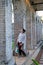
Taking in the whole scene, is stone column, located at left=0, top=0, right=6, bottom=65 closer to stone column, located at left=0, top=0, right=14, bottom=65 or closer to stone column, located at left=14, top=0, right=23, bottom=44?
stone column, located at left=0, top=0, right=14, bottom=65

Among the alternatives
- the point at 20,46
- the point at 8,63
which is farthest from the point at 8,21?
the point at 20,46

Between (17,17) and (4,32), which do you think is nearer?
(4,32)

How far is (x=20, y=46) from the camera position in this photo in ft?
37.7

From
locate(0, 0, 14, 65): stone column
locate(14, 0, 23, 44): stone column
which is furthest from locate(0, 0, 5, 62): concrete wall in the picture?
locate(14, 0, 23, 44): stone column

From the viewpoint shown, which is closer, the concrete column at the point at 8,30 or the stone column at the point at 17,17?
the concrete column at the point at 8,30

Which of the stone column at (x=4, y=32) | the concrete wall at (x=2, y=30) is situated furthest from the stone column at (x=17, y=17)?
the concrete wall at (x=2, y=30)

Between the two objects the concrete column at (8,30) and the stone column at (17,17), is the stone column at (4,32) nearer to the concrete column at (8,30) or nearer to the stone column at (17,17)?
the concrete column at (8,30)

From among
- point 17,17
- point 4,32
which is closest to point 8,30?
point 4,32

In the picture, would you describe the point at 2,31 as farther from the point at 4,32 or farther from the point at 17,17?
the point at 17,17

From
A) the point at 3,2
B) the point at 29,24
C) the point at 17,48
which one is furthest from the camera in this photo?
the point at 29,24

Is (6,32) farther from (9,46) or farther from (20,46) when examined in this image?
(20,46)

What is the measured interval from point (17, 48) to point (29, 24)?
5.32m

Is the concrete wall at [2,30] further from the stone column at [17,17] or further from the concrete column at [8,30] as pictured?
the stone column at [17,17]

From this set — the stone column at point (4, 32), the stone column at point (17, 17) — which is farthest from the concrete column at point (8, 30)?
the stone column at point (17, 17)
